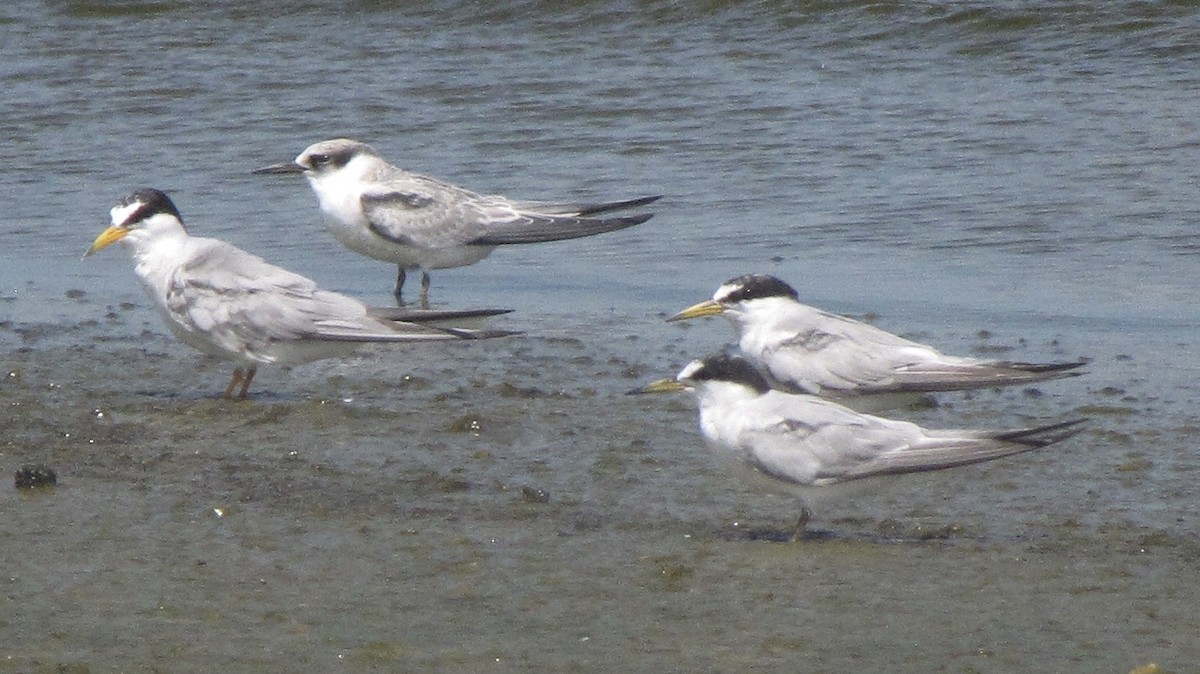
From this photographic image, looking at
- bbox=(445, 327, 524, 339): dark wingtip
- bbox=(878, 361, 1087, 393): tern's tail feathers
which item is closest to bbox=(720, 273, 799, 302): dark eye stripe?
bbox=(878, 361, 1087, 393): tern's tail feathers

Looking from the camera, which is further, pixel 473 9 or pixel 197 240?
pixel 473 9

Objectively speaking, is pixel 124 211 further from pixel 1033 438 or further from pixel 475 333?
pixel 1033 438

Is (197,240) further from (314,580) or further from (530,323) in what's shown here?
(314,580)

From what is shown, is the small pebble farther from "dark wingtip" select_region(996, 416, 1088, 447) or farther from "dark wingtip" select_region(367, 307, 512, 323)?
"dark wingtip" select_region(996, 416, 1088, 447)

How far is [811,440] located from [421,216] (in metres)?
3.68

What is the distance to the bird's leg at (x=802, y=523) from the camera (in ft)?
14.7

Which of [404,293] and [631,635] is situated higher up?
[631,635]

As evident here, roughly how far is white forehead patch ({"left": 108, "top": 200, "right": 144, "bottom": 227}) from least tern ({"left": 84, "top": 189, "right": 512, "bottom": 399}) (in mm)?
189

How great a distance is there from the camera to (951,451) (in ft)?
14.6

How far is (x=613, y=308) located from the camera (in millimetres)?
7242

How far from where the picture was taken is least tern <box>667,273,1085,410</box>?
5312mm

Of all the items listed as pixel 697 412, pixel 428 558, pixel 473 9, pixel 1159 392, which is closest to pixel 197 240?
pixel 697 412

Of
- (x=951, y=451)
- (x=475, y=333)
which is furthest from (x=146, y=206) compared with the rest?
(x=951, y=451)

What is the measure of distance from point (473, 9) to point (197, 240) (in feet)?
20.6
